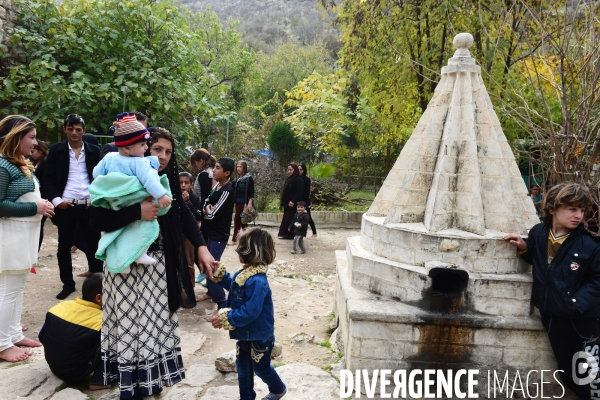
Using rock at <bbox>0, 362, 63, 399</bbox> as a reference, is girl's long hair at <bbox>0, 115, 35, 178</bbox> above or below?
above

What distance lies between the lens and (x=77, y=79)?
805 cm

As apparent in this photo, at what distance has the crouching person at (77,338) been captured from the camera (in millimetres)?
3178

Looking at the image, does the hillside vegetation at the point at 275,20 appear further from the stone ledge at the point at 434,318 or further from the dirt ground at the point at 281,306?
the stone ledge at the point at 434,318

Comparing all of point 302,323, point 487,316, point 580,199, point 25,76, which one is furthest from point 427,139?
point 25,76

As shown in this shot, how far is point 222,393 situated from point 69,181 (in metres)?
2.97

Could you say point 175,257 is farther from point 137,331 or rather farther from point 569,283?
point 569,283

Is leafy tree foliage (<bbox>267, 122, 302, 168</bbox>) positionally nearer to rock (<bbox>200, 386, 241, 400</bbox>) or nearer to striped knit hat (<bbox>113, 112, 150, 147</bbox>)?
rock (<bbox>200, 386, 241, 400</bbox>)

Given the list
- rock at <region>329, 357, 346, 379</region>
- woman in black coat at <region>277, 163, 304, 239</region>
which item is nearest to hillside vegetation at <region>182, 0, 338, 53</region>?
woman in black coat at <region>277, 163, 304, 239</region>

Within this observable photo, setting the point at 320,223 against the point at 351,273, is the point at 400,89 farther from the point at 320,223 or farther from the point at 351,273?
the point at 351,273

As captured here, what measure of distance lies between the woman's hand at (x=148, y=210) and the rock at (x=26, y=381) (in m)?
1.56

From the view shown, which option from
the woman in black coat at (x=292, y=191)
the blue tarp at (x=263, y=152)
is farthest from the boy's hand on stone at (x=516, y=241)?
the blue tarp at (x=263, y=152)

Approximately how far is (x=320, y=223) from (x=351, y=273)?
304 inches

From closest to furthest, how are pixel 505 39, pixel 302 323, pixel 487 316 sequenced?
1. pixel 487 316
2. pixel 302 323
3. pixel 505 39

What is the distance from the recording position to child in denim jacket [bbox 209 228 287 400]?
281 centimetres
